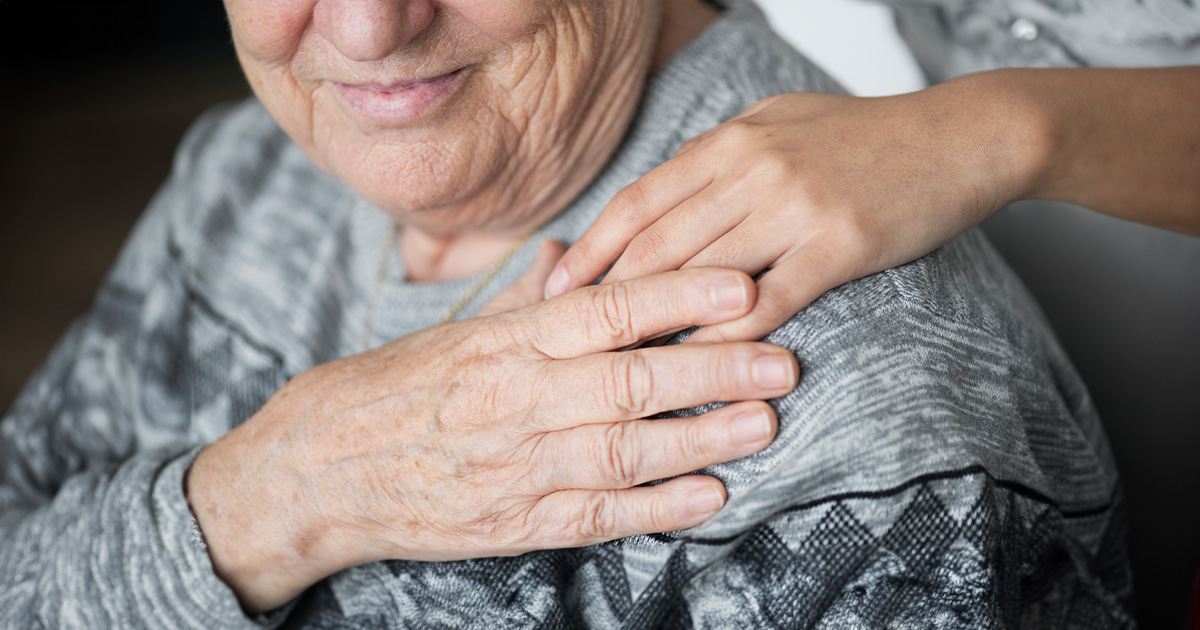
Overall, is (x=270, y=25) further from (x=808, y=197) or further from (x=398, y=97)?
(x=808, y=197)

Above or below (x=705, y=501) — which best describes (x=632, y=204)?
above

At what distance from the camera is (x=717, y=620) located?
812 mm

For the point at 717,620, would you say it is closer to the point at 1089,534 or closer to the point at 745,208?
the point at 745,208

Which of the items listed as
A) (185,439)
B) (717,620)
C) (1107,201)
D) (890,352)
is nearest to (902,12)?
(1107,201)

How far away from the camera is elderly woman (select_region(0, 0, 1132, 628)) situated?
0.76m

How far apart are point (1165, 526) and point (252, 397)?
1.48 meters

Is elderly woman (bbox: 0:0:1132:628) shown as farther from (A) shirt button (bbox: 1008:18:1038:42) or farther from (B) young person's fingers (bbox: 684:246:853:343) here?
(A) shirt button (bbox: 1008:18:1038:42)

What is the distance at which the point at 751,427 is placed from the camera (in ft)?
2.43

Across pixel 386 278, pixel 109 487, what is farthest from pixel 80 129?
pixel 109 487

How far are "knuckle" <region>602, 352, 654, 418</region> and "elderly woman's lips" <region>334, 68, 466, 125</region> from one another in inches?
14.9

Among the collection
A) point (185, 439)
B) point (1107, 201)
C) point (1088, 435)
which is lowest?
point (185, 439)

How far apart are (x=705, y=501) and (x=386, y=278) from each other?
74cm

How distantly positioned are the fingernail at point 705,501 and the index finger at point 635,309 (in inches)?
5.4

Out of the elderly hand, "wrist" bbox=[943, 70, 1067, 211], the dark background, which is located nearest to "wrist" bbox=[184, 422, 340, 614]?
the elderly hand
